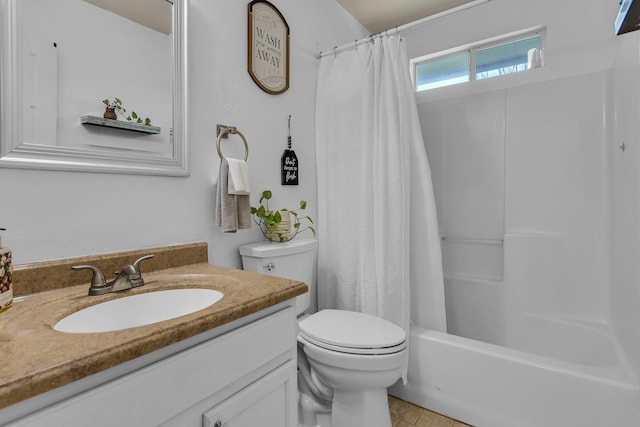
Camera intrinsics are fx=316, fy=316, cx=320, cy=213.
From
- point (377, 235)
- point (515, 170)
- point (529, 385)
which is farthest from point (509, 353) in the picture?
point (515, 170)

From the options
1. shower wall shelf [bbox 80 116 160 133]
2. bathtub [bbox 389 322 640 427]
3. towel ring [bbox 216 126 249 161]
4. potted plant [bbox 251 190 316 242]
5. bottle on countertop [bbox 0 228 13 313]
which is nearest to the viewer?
bottle on countertop [bbox 0 228 13 313]

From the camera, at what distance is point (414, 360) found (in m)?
1.63

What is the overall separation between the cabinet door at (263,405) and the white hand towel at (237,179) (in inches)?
27.6

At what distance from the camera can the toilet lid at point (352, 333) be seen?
1227 mm

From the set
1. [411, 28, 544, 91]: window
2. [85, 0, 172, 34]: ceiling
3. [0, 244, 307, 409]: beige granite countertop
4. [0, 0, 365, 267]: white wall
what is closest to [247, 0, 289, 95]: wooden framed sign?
[0, 0, 365, 267]: white wall

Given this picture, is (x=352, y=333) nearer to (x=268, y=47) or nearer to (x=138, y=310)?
(x=138, y=310)

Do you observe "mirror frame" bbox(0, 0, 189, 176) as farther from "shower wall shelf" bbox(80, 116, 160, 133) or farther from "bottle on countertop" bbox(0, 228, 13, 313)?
"bottle on countertop" bbox(0, 228, 13, 313)

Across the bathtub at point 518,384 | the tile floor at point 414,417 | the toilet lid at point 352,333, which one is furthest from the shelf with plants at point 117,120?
the tile floor at point 414,417

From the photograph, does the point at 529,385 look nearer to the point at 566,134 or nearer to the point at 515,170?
the point at 515,170

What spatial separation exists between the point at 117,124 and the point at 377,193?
3.82 feet

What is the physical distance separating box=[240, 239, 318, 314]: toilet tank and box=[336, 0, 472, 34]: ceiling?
5.80 feet

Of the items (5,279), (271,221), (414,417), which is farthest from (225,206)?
(414,417)

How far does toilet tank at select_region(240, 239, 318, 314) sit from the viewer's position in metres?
1.38

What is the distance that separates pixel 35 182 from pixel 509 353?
1.85 m
